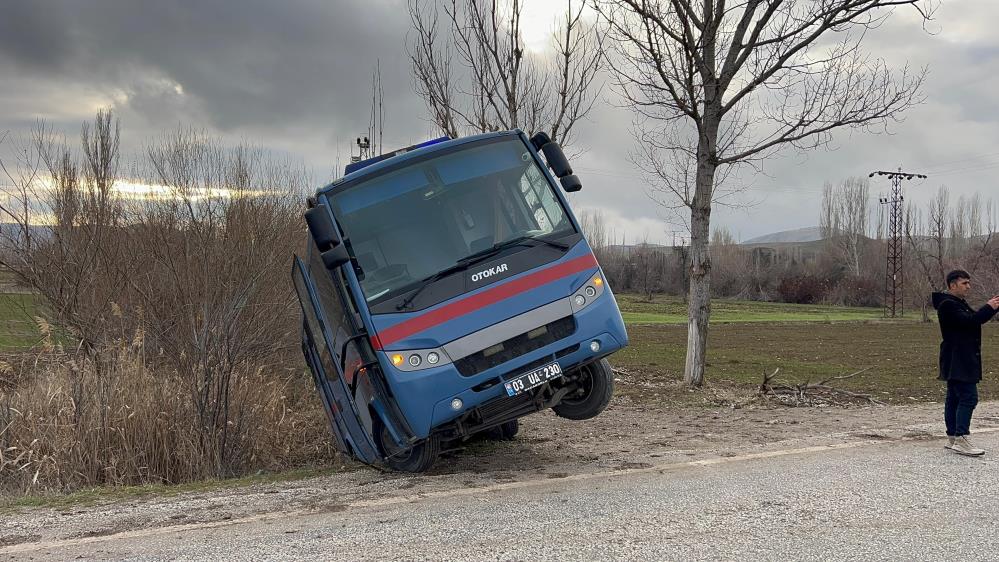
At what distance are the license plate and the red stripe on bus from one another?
0.65 m

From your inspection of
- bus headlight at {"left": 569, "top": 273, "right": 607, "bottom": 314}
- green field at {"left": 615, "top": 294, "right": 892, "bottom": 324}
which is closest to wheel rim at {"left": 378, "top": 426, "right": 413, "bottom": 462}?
bus headlight at {"left": 569, "top": 273, "right": 607, "bottom": 314}

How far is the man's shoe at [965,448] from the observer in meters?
6.74

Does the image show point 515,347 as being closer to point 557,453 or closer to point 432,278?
point 432,278

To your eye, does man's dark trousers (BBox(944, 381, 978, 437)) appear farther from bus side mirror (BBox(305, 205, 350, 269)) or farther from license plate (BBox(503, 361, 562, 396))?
bus side mirror (BBox(305, 205, 350, 269))

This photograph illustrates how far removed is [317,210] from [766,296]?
83173mm

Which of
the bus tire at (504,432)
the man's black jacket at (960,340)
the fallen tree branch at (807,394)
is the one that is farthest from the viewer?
the fallen tree branch at (807,394)

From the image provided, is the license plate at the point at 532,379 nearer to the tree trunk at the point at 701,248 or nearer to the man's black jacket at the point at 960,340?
the man's black jacket at the point at 960,340

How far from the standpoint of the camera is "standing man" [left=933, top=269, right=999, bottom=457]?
22.5 ft

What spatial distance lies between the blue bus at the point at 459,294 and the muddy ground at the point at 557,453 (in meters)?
0.47

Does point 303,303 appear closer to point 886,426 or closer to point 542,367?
point 542,367

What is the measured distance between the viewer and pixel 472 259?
6.26 meters

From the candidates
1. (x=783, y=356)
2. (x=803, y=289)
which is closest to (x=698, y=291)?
(x=783, y=356)

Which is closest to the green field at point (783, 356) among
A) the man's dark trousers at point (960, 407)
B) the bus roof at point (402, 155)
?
the man's dark trousers at point (960, 407)

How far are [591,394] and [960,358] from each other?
11.4ft
